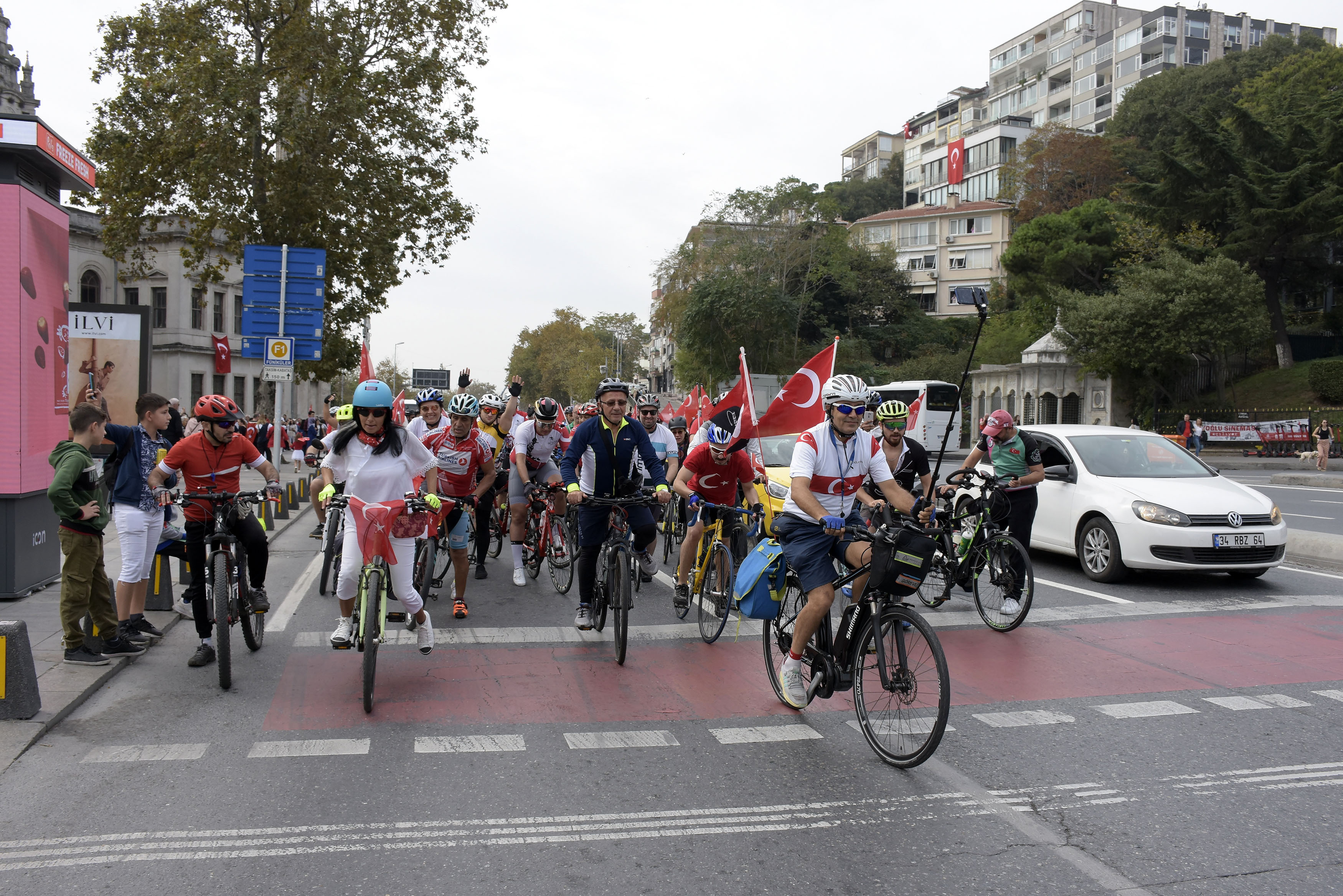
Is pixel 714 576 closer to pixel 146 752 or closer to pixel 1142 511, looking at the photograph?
pixel 146 752

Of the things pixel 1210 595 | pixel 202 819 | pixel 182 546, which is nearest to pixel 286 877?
pixel 202 819

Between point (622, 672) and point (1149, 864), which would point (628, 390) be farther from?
point (1149, 864)

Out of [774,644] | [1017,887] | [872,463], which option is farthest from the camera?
[774,644]

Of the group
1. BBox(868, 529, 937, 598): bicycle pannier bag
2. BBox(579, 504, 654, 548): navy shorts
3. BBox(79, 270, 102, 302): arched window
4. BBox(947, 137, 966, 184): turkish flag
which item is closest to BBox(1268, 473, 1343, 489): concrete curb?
BBox(579, 504, 654, 548): navy shorts

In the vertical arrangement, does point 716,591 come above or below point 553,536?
below

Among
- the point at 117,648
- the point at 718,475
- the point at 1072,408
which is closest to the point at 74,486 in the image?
the point at 117,648

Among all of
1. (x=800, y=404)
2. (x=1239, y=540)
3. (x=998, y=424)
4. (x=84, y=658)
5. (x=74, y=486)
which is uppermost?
(x=800, y=404)

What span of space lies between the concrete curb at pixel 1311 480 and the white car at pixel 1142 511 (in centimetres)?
1635

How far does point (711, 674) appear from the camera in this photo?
6914 millimetres

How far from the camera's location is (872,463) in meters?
5.61

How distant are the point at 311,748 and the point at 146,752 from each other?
2.62 feet

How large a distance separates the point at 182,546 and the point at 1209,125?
46.6 m

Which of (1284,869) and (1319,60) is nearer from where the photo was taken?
(1284,869)

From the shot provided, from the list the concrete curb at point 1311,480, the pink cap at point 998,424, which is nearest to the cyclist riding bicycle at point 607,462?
the pink cap at point 998,424
